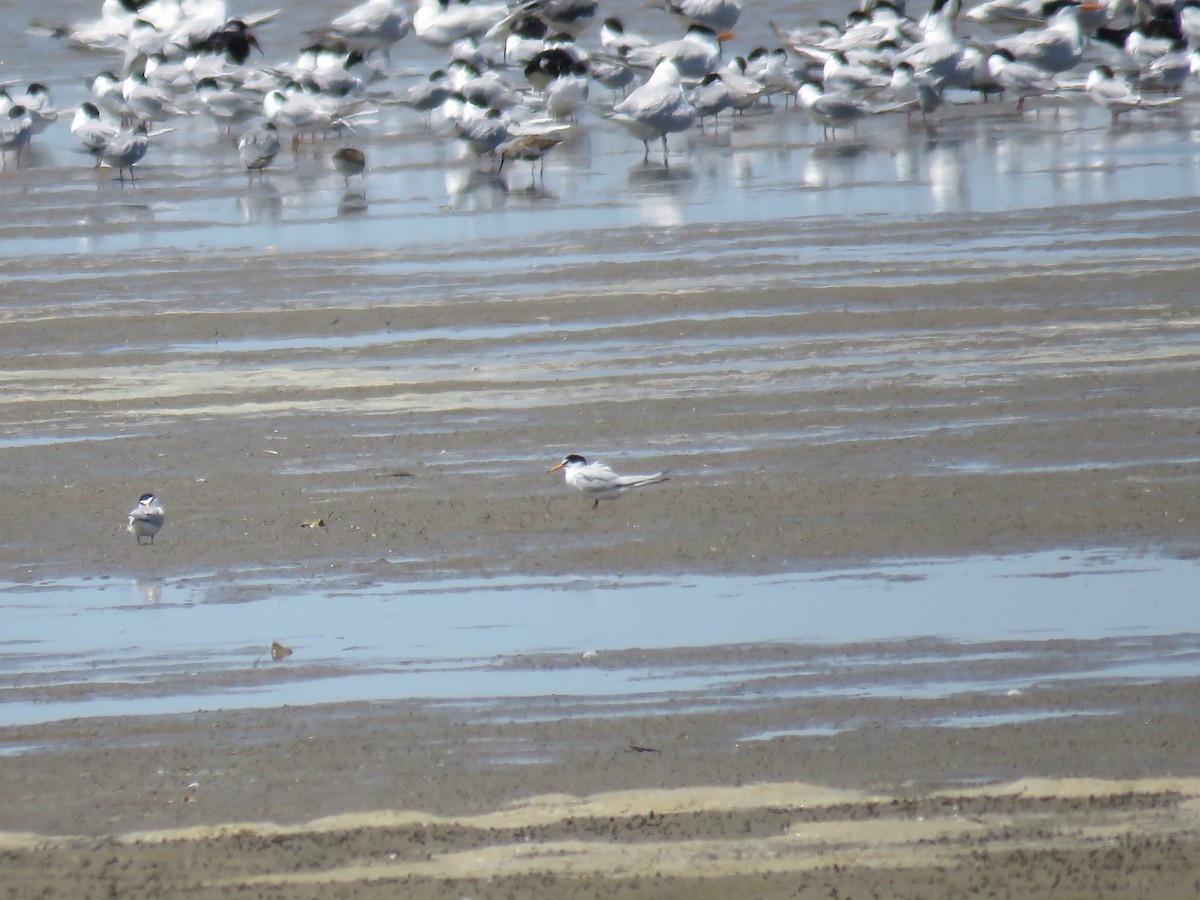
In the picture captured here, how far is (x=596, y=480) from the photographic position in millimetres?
8570

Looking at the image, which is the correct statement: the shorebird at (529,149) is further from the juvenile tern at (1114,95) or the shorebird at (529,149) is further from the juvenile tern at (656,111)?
the juvenile tern at (1114,95)

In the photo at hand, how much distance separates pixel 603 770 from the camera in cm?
573

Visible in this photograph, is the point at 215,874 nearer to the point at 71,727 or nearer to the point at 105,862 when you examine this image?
the point at 105,862

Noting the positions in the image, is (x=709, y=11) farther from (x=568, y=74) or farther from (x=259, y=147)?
(x=259, y=147)

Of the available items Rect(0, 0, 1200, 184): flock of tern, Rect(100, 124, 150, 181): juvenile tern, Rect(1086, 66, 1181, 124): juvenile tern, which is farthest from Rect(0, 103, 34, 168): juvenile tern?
Rect(1086, 66, 1181, 124): juvenile tern

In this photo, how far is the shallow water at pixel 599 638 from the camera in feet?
21.2

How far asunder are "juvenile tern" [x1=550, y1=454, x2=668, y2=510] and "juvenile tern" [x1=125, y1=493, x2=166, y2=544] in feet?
5.55

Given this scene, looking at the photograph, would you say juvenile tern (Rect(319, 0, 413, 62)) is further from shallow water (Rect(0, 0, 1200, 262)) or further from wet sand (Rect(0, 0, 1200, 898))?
wet sand (Rect(0, 0, 1200, 898))

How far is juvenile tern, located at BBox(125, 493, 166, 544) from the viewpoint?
327 inches

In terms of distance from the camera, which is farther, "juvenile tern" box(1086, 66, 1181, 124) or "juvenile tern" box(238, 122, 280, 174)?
"juvenile tern" box(1086, 66, 1181, 124)

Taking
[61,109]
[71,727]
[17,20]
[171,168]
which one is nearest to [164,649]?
[71,727]

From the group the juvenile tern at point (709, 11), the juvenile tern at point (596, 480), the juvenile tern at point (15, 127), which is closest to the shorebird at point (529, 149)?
the juvenile tern at point (15, 127)

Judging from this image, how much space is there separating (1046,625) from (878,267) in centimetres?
733

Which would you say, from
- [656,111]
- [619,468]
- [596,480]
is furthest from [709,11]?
[596,480]
